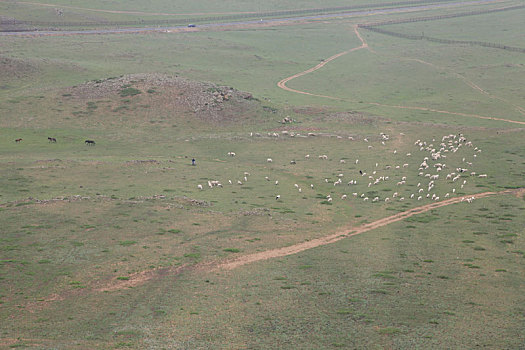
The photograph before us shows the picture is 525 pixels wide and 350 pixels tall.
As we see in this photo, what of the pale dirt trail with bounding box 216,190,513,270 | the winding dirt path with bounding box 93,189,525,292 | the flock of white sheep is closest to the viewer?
the winding dirt path with bounding box 93,189,525,292

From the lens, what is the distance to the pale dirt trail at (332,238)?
46.4m

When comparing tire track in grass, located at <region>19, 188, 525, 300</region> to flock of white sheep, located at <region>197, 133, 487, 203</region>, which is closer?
tire track in grass, located at <region>19, 188, 525, 300</region>

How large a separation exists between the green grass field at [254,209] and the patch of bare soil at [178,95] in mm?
380

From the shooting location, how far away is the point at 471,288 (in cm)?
4019

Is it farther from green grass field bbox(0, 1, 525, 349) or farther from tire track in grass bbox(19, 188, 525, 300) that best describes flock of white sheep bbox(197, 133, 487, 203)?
tire track in grass bbox(19, 188, 525, 300)

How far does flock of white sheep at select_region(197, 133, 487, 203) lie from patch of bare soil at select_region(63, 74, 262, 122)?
19.7m

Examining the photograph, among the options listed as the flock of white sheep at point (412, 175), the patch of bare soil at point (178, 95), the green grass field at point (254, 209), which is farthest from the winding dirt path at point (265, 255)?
the patch of bare soil at point (178, 95)

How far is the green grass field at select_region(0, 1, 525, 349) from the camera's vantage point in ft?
118

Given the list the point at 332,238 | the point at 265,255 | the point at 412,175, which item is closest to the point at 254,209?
the point at 332,238

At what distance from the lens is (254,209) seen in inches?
2298

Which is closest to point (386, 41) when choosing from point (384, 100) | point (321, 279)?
point (384, 100)

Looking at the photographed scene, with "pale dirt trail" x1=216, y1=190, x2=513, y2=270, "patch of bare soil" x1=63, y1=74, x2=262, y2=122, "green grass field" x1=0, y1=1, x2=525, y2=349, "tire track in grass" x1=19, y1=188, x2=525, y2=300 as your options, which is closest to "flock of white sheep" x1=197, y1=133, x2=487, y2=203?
"green grass field" x1=0, y1=1, x2=525, y2=349

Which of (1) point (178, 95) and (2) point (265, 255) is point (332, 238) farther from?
(1) point (178, 95)

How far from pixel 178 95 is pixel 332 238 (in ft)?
190
